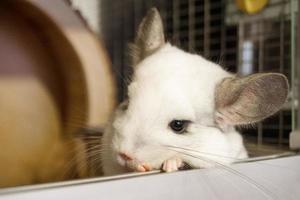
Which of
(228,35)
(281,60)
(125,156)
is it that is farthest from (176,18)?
(125,156)

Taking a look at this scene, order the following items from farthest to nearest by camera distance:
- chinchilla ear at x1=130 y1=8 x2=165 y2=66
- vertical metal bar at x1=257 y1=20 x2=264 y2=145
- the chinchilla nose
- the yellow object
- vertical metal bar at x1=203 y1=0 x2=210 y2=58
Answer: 1. vertical metal bar at x1=203 y1=0 x2=210 y2=58
2. vertical metal bar at x1=257 y1=20 x2=264 y2=145
3. the yellow object
4. chinchilla ear at x1=130 y1=8 x2=165 y2=66
5. the chinchilla nose

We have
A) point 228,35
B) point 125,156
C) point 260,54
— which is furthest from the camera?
point 228,35

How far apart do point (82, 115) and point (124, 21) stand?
91 cm

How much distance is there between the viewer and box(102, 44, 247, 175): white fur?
97 cm

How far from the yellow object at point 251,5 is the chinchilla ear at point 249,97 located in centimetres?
49

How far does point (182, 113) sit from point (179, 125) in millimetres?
25

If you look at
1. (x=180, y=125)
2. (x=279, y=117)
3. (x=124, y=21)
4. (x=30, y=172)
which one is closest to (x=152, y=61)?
(x=180, y=125)

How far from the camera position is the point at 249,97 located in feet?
3.38

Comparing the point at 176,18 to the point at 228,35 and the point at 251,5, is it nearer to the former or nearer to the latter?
the point at 228,35

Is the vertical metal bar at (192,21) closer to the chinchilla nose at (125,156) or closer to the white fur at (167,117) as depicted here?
the white fur at (167,117)

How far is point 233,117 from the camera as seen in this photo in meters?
1.09

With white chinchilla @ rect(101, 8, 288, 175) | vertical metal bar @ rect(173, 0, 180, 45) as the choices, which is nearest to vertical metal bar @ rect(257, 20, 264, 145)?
vertical metal bar @ rect(173, 0, 180, 45)

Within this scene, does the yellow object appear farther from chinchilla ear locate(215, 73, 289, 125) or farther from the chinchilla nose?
the chinchilla nose

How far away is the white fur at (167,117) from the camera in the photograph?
0.97m
